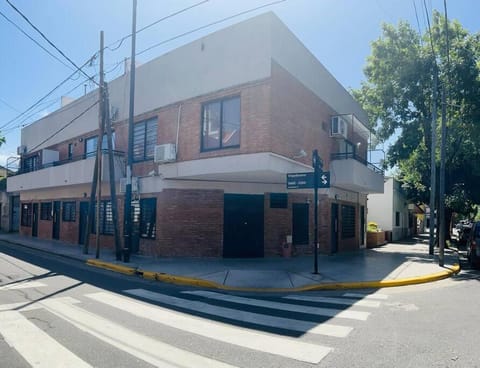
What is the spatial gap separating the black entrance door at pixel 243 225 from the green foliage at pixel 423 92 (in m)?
12.3

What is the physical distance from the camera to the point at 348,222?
62.7 feet

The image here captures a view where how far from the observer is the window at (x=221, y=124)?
11922 millimetres

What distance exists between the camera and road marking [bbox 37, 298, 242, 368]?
4277mm

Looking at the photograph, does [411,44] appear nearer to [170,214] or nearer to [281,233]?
[281,233]

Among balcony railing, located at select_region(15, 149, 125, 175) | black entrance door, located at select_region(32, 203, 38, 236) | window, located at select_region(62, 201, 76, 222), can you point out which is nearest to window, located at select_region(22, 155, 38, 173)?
balcony railing, located at select_region(15, 149, 125, 175)

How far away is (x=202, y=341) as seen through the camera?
5.00 m

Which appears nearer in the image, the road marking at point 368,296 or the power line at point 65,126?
the road marking at point 368,296

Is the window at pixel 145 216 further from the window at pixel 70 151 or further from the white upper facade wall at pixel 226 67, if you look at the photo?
the window at pixel 70 151

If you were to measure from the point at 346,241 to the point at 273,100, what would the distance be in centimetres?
1022

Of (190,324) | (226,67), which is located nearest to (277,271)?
(190,324)

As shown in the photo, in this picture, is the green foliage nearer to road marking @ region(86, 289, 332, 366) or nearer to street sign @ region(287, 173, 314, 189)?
street sign @ region(287, 173, 314, 189)

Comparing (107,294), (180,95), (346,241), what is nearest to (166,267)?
(107,294)

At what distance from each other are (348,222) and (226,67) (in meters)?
11.3

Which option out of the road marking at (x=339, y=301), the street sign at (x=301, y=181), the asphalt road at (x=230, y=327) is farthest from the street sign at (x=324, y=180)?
the road marking at (x=339, y=301)
